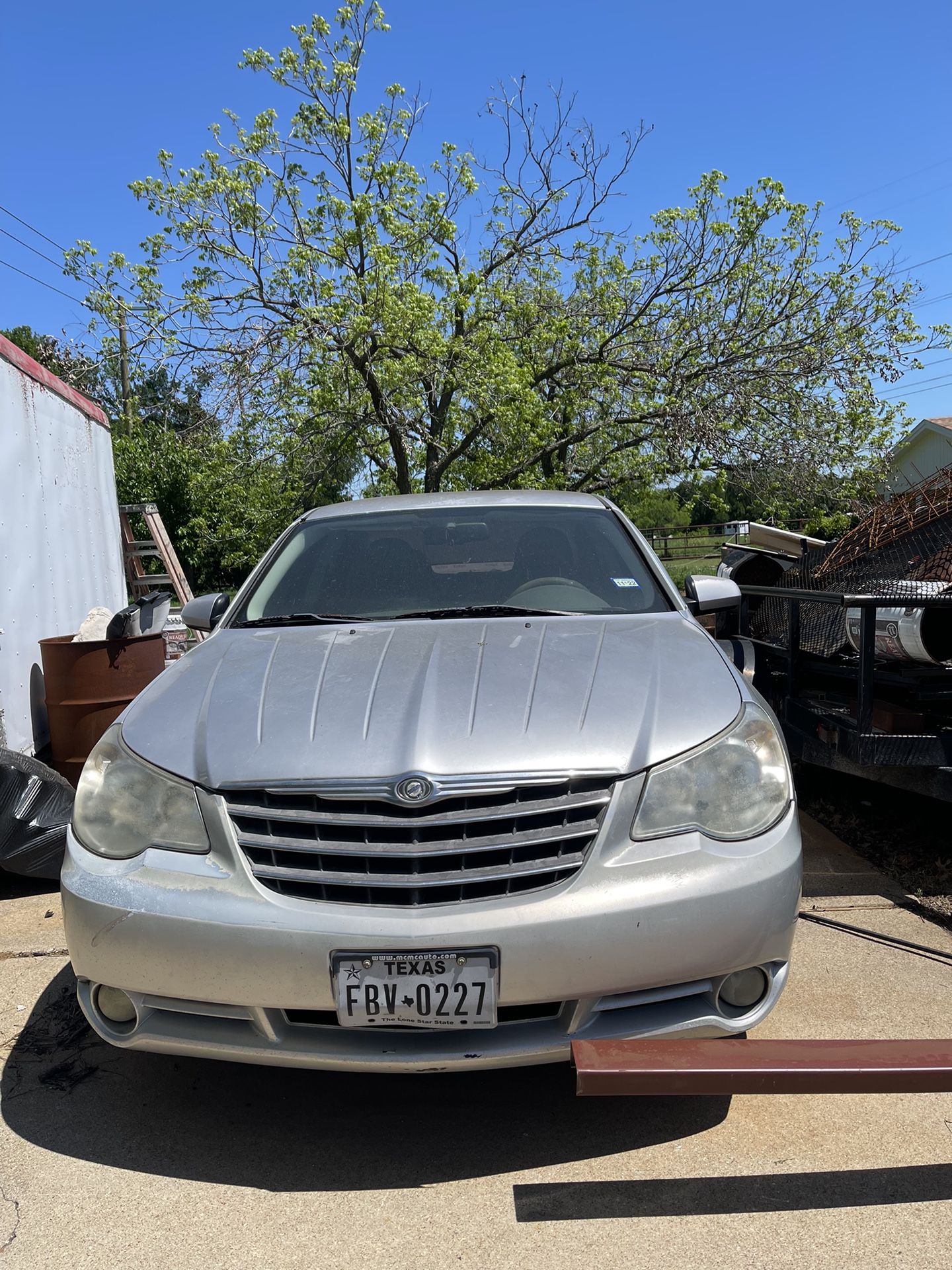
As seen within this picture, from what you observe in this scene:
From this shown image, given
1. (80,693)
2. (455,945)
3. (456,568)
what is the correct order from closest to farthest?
(455,945), (456,568), (80,693)

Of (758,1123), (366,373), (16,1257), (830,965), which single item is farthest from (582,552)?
(366,373)

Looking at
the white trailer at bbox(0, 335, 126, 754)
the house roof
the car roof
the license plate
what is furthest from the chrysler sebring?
the house roof

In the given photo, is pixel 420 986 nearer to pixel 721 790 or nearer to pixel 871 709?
pixel 721 790

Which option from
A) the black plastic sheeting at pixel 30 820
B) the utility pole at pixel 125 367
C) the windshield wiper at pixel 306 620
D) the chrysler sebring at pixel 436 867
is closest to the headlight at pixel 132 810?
the chrysler sebring at pixel 436 867

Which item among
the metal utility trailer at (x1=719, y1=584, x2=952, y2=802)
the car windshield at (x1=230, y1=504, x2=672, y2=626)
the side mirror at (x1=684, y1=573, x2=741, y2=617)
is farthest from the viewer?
the metal utility trailer at (x1=719, y1=584, x2=952, y2=802)

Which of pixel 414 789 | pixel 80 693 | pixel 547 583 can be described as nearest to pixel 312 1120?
pixel 414 789

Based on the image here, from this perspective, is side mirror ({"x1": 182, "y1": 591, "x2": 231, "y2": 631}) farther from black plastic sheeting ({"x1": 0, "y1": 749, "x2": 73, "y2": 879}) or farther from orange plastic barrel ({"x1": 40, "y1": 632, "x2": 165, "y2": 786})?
orange plastic barrel ({"x1": 40, "y1": 632, "x2": 165, "y2": 786})

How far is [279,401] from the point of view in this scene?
522 inches

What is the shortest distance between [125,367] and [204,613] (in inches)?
416

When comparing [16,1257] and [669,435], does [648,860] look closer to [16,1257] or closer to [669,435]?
[16,1257]

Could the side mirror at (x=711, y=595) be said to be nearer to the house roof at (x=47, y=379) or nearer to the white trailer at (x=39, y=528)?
the white trailer at (x=39, y=528)

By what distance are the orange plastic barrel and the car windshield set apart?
6.40 ft

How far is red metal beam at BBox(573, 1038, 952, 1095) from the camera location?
2135 millimetres

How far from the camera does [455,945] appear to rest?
7.15ft
